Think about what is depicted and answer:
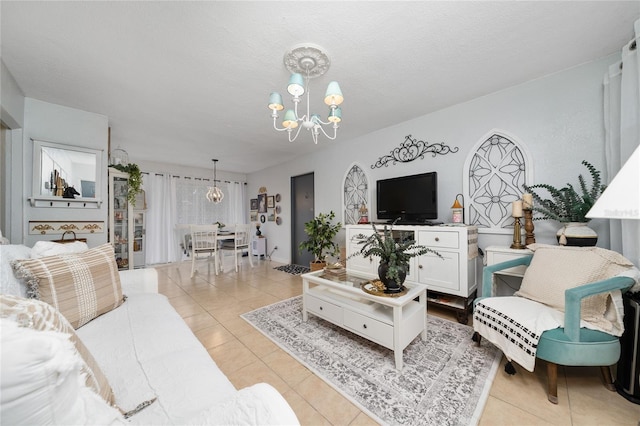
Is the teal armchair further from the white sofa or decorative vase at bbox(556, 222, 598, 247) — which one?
the white sofa

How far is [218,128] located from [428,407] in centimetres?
358

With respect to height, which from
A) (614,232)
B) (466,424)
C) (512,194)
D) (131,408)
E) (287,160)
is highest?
(287,160)

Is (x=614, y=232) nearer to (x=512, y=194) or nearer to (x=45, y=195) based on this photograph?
(x=512, y=194)

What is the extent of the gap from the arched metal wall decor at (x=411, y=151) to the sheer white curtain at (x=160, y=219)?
4.73 meters

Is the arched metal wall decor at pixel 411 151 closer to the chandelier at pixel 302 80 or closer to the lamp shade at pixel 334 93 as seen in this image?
the chandelier at pixel 302 80

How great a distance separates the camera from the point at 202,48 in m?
1.68

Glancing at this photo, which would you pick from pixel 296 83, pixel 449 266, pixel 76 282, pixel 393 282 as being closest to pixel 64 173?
pixel 76 282

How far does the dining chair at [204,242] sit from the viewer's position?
405 cm

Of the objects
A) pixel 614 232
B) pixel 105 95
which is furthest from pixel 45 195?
pixel 614 232

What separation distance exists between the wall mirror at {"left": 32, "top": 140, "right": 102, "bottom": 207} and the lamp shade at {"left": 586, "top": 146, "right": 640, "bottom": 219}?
405cm

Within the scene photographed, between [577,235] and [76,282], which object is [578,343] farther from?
[76,282]

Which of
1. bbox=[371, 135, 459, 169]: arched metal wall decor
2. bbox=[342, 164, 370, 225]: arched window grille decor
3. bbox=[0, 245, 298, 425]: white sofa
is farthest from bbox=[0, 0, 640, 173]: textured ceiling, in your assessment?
bbox=[0, 245, 298, 425]: white sofa

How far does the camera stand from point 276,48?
1684mm

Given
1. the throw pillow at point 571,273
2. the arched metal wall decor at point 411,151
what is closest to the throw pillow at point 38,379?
the throw pillow at point 571,273
